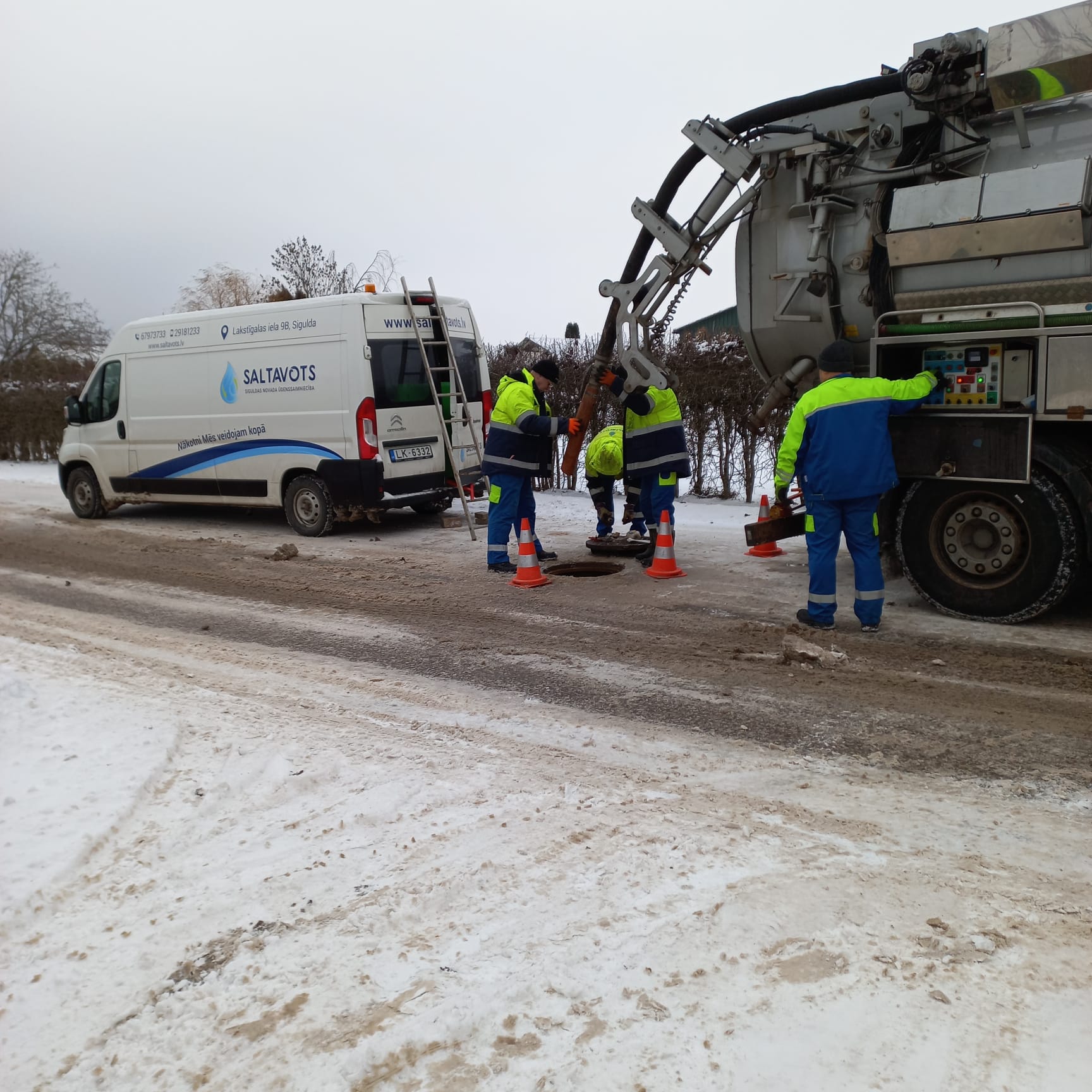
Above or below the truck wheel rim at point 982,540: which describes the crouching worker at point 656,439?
above

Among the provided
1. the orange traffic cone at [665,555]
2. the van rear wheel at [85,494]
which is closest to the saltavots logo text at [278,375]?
the van rear wheel at [85,494]

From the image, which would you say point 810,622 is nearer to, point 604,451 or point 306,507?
point 604,451

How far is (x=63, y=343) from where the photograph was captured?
33.6 meters

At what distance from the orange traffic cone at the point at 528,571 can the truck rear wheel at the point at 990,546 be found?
2.77 meters

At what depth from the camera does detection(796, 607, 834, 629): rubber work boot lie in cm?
586

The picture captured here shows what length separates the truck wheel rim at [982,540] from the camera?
5652mm

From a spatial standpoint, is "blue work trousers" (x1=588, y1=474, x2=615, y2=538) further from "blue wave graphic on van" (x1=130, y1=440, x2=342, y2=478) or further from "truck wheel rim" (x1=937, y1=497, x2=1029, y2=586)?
"truck wheel rim" (x1=937, y1=497, x2=1029, y2=586)

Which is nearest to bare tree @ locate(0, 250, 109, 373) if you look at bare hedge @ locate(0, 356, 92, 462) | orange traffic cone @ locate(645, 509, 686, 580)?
bare hedge @ locate(0, 356, 92, 462)

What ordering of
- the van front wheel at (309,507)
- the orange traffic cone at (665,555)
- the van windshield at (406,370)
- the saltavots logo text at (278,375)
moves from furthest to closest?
the van front wheel at (309,507) → the saltavots logo text at (278,375) → the van windshield at (406,370) → the orange traffic cone at (665,555)

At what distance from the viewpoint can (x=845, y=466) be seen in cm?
569

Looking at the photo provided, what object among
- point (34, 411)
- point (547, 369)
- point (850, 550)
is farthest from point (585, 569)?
point (34, 411)

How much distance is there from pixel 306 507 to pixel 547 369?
359cm

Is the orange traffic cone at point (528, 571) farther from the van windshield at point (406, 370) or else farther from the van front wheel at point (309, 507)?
the van front wheel at point (309, 507)

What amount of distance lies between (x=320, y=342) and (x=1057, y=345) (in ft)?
22.2
